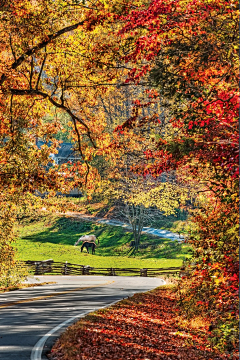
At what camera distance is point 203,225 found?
12.0 m

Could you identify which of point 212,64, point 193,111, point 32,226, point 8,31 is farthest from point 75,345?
point 32,226

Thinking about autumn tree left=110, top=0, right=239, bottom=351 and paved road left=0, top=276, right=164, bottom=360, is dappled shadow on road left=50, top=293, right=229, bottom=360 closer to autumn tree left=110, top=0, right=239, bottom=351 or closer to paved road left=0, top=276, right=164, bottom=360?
paved road left=0, top=276, right=164, bottom=360

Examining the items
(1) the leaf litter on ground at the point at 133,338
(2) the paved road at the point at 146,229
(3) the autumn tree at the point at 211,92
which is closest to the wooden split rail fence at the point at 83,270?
(2) the paved road at the point at 146,229

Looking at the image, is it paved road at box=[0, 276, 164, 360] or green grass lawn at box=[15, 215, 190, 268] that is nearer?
paved road at box=[0, 276, 164, 360]

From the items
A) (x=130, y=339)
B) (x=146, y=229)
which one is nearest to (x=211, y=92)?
(x=130, y=339)

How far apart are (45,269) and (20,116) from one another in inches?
940

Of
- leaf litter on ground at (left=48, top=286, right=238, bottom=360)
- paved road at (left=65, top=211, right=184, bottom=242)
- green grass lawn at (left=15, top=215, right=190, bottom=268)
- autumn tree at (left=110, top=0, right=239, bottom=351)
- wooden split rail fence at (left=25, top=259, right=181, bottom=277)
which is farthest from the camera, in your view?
paved road at (left=65, top=211, right=184, bottom=242)

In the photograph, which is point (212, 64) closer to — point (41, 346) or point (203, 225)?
point (203, 225)

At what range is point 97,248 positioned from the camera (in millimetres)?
48500

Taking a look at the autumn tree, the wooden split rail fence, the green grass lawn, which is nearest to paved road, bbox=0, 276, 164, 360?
the autumn tree

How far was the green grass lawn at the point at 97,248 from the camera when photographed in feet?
141

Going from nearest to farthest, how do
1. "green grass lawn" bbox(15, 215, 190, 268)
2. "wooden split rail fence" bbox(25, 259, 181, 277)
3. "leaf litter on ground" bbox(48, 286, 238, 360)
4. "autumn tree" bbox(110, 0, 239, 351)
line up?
"autumn tree" bbox(110, 0, 239, 351) → "leaf litter on ground" bbox(48, 286, 238, 360) → "wooden split rail fence" bbox(25, 259, 181, 277) → "green grass lawn" bbox(15, 215, 190, 268)

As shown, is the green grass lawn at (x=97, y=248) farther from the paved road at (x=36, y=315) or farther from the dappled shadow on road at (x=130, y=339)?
the dappled shadow on road at (x=130, y=339)

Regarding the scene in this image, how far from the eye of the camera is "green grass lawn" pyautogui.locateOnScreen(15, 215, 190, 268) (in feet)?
141
